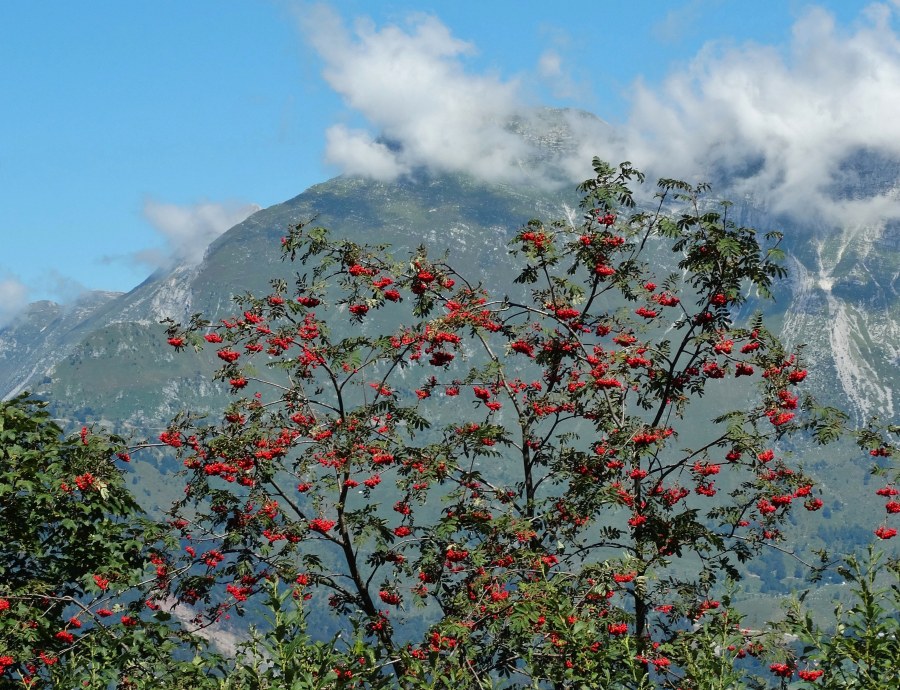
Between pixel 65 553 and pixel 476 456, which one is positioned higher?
pixel 476 456

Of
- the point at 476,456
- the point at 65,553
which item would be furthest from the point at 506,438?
the point at 65,553

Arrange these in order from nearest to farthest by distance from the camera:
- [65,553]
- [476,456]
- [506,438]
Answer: [476,456]
[65,553]
[506,438]

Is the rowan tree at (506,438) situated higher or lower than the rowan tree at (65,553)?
higher

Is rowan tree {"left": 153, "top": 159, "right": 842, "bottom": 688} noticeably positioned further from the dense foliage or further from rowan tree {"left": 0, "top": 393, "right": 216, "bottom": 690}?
rowan tree {"left": 0, "top": 393, "right": 216, "bottom": 690}

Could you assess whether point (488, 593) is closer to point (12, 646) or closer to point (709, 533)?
point (709, 533)

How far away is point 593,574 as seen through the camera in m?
18.6

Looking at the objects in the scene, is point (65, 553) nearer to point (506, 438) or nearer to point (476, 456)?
point (476, 456)

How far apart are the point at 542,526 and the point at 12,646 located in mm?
10892

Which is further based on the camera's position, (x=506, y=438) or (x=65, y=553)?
(x=506, y=438)

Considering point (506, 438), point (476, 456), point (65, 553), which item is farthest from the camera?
point (506, 438)

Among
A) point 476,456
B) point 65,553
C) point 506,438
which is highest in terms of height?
point 506,438

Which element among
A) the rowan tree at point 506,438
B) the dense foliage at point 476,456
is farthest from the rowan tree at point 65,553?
the rowan tree at point 506,438

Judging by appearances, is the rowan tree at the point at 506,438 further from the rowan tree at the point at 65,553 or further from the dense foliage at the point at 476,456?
the rowan tree at the point at 65,553

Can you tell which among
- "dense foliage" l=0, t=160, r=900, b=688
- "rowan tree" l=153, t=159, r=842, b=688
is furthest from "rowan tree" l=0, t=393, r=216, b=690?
"rowan tree" l=153, t=159, r=842, b=688
